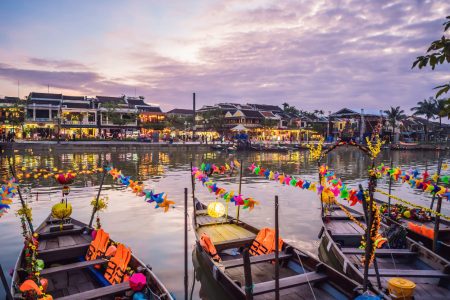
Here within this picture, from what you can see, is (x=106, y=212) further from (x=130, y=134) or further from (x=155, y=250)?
(x=130, y=134)

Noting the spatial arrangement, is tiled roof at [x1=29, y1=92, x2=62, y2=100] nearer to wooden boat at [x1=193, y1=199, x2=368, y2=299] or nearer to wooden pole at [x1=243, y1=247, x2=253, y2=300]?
Answer: wooden boat at [x1=193, y1=199, x2=368, y2=299]

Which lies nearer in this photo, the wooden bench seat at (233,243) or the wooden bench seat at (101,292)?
the wooden bench seat at (101,292)

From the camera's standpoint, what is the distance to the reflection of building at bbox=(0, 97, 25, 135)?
61.2 metres

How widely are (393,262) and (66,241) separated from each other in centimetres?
931

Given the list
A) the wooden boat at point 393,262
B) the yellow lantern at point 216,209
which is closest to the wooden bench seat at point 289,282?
the wooden boat at point 393,262

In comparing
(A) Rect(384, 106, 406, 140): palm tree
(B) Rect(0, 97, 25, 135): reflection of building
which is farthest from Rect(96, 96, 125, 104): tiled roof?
(A) Rect(384, 106, 406, 140): palm tree

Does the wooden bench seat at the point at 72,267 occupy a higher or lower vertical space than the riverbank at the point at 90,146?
lower

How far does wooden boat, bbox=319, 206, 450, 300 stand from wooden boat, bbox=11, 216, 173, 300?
476 centimetres

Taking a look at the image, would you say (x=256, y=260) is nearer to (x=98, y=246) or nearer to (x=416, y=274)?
(x=416, y=274)

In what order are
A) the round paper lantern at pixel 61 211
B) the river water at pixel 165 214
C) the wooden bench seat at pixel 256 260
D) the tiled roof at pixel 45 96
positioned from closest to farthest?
the wooden bench seat at pixel 256 260, the round paper lantern at pixel 61 211, the river water at pixel 165 214, the tiled roof at pixel 45 96

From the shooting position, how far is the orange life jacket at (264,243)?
9164 mm

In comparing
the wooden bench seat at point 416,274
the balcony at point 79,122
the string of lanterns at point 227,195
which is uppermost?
the balcony at point 79,122

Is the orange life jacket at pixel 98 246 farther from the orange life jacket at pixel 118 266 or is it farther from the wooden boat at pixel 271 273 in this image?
the wooden boat at pixel 271 273

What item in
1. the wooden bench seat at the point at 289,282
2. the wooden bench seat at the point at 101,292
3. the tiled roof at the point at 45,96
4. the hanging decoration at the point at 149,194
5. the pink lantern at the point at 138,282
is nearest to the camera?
the wooden bench seat at the point at 101,292
